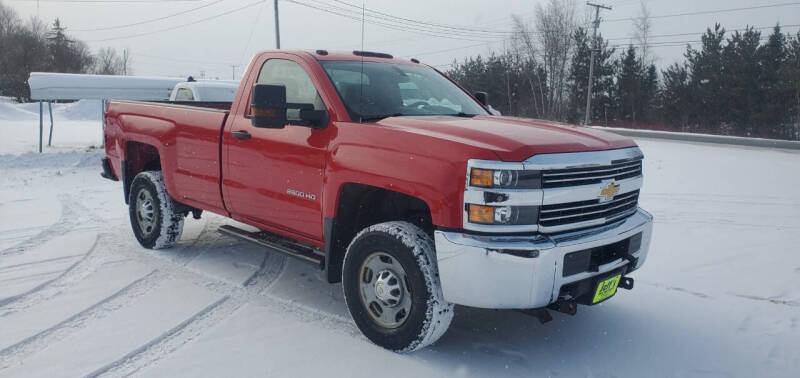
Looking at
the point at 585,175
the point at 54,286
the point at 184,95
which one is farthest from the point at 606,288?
the point at 184,95

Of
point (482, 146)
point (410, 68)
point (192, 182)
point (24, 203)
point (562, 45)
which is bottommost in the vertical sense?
point (24, 203)

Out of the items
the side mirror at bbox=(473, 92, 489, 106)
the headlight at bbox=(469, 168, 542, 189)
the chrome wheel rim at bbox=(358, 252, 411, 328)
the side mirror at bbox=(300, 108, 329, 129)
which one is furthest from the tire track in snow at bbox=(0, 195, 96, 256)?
the headlight at bbox=(469, 168, 542, 189)

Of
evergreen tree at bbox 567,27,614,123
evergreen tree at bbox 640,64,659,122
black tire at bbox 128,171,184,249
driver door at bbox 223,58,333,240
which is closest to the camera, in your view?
driver door at bbox 223,58,333,240

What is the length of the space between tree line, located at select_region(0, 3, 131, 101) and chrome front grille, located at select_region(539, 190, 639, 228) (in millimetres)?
51267

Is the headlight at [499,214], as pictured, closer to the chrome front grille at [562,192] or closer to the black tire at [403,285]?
the chrome front grille at [562,192]

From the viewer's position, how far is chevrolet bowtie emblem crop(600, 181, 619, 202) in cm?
361

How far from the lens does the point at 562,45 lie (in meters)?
48.9

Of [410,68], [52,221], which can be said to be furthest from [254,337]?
[52,221]

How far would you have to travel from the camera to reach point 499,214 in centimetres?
321

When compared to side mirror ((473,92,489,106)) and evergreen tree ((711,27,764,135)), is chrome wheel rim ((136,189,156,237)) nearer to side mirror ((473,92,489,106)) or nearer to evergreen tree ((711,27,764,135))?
side mirror ((473,92,489,106))

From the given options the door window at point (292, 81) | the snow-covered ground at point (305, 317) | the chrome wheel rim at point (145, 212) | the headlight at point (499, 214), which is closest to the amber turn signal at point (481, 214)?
the headlight at point (499, 214)

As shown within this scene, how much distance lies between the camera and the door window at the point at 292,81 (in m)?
4.32

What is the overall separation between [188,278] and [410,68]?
8.61 feet

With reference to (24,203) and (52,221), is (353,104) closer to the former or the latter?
(52,221)
